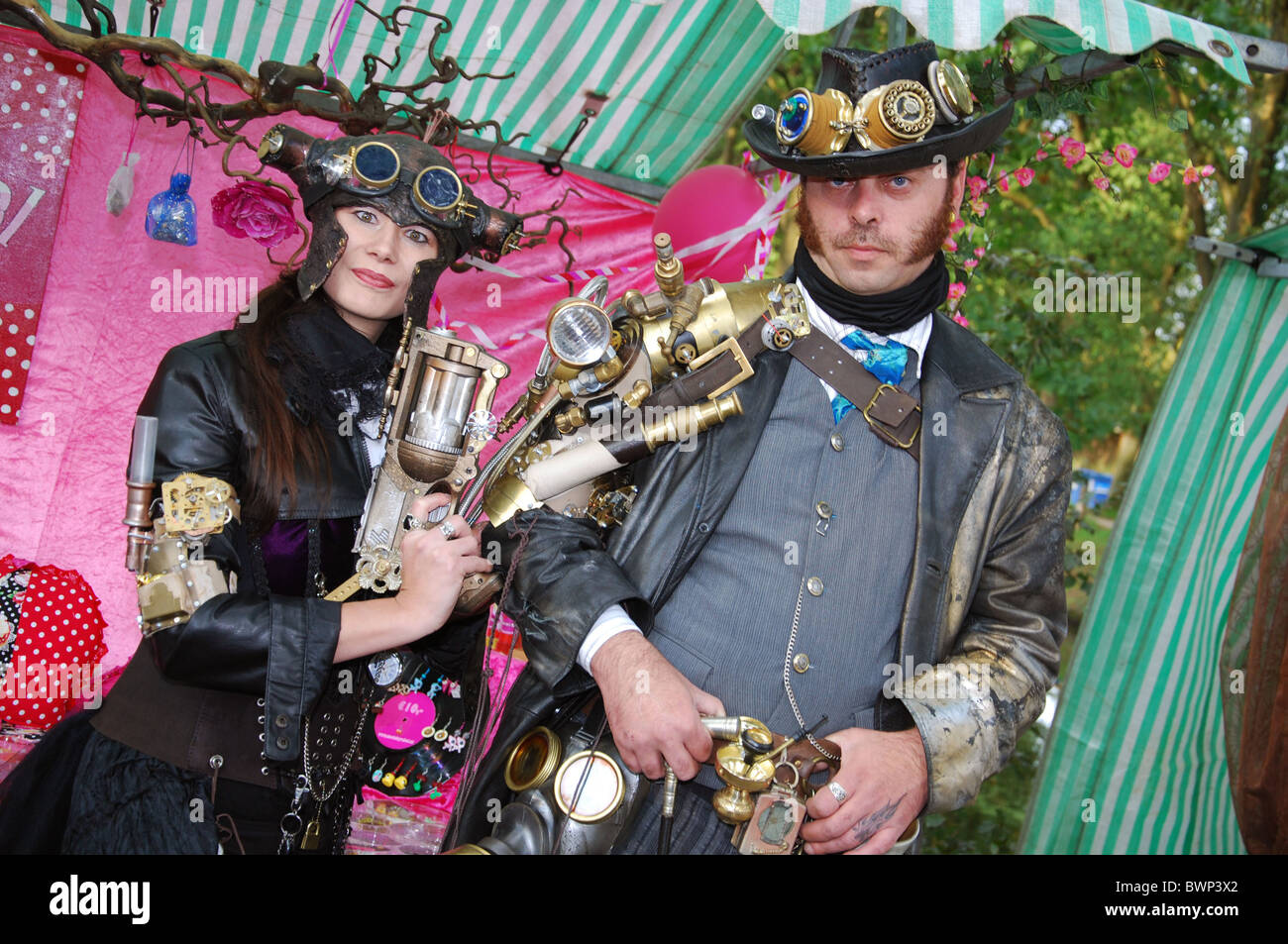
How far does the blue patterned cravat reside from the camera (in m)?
2.31

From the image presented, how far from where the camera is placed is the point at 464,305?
14.4 feet

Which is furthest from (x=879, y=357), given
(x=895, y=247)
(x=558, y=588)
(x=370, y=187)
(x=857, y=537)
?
(x=370, y=187)

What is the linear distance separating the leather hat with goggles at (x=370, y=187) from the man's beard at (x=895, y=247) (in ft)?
3.05

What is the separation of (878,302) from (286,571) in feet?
4.98

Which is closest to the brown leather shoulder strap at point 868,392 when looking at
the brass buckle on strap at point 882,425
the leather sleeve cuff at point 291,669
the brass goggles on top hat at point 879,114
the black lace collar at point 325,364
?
the brass buckle on strap at point 882,425

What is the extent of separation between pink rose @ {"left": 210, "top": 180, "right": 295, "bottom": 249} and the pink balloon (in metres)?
1.51

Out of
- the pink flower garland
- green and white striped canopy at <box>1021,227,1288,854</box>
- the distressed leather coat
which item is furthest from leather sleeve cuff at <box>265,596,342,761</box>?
green and white striped canopy at <box>1021,227,1288,854</box>

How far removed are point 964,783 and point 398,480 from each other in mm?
1470

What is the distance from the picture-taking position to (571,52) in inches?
165

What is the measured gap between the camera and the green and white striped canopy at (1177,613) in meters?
3.61

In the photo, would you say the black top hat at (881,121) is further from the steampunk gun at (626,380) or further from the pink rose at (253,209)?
the pink rose at (253,209)
